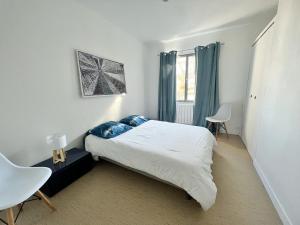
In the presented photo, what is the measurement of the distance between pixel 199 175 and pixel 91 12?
9.89ft

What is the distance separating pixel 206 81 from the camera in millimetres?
3480

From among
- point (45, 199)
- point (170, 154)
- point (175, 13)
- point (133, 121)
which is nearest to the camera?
point (45, 199)

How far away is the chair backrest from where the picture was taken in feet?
10.6

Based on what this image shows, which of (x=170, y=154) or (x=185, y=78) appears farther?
(x=185, y=78)

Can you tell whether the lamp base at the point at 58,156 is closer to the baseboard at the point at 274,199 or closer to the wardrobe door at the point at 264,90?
the baseboard at the point at 274,199

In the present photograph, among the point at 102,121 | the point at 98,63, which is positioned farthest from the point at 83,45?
the point at 102,121

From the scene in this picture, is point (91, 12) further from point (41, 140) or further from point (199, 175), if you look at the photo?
point (199, 175)

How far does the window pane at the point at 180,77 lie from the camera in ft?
12.8

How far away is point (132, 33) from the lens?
3.31 meters

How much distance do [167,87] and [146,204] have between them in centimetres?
311

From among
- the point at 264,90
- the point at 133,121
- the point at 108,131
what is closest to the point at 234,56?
the point at 264,90

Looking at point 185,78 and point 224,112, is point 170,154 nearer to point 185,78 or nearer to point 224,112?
point 224,112

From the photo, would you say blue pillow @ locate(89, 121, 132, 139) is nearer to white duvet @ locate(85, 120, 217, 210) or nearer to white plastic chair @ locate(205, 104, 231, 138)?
white duvet @ locate(85, 120, 217, 210)

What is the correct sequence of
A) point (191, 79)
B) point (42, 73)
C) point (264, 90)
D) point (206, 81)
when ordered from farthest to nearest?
point (191, 79), point (206, 81), point (264, 90), point (42, 73)
